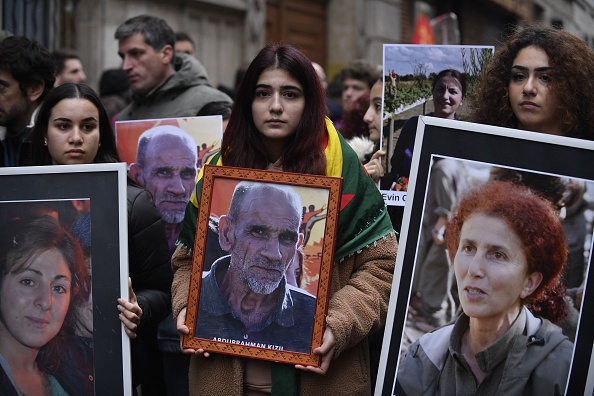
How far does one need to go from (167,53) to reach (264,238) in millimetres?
2494

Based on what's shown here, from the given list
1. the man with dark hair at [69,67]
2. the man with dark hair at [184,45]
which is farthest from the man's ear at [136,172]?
the man with dark hair at [184,45]

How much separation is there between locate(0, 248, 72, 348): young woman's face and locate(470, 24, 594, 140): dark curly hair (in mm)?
1653

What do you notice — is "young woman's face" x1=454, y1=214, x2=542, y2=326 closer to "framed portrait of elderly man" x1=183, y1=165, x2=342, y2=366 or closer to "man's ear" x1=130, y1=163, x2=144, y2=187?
"framed portrait of elderly man" x1=183, y1=165, x2=342, y2=366

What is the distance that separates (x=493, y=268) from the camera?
2.41 meters

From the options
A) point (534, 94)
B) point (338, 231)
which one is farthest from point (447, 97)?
point (338, 231)

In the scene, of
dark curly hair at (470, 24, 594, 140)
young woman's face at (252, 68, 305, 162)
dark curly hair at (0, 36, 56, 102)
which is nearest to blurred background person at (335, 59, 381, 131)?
dark curly hair at (0, 36, 56, 102)

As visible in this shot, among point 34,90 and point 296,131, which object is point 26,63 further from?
point 296,131

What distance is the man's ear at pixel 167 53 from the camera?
4.80m

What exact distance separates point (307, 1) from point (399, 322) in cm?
999

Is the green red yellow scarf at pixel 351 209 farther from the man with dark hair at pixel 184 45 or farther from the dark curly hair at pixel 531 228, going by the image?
the man with dark hair at pixel 184 45

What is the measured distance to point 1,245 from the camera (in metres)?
2.83

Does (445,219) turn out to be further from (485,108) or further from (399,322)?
(485,108)

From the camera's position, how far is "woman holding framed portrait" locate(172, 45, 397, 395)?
264cm

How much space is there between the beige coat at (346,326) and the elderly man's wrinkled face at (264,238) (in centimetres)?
20
